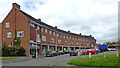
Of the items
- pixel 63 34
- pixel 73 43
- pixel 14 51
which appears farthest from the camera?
pixel 73 43

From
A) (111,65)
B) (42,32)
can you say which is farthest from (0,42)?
(111,65)

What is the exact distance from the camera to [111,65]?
10.6 meters

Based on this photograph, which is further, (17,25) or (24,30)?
(17,25)

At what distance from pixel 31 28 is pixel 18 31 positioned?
3.51 meters

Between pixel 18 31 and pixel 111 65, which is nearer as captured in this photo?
pixel 111 65

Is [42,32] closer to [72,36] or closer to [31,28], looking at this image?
[31,28]

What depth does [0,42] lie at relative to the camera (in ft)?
115

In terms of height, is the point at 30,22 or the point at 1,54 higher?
the point at 30,22

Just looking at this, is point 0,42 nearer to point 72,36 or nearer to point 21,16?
point 21,16

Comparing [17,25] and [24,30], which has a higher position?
[17,25]

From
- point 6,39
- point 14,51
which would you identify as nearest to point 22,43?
point 14,51

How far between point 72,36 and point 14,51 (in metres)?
38.5

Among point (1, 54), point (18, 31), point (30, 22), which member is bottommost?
point (1, 54)

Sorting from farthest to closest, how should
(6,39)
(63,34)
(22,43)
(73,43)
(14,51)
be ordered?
1. (73,43)
2. (63,34)
3. (6,39)
4. (22,43)
5. (14,51)
